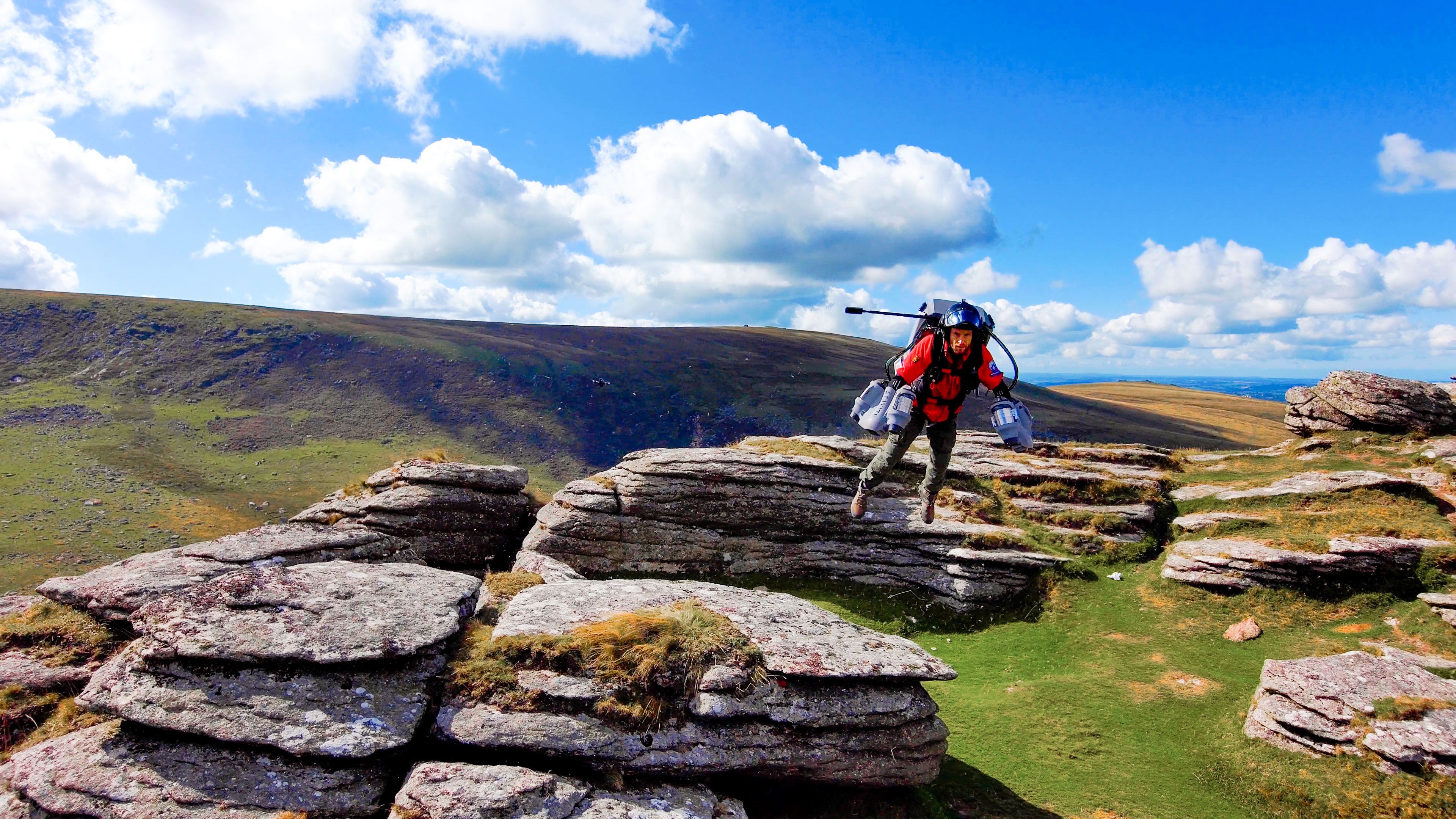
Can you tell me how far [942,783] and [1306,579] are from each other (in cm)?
1434

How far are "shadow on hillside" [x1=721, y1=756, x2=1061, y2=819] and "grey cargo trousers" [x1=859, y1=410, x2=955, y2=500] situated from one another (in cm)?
624

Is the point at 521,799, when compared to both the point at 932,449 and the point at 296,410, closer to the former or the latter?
the point at 932,449

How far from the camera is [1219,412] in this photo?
162 m

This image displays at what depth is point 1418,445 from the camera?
84.8 feet

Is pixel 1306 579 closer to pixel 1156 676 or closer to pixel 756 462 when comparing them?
pixel 1156 676

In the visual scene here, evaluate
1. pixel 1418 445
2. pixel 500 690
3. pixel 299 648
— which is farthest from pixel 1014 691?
pixel 1418 445

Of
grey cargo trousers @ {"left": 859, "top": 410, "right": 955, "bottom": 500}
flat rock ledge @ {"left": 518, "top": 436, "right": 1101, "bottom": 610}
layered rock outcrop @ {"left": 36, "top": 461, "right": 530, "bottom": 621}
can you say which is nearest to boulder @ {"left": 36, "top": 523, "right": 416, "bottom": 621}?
layered rock outcrop @ {"left": 36, "top": 461, "right": 530, "bottom": 621}

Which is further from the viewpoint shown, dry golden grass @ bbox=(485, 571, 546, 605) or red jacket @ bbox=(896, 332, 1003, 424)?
red jacket @ bbox=(896, 332, 1003, 424)

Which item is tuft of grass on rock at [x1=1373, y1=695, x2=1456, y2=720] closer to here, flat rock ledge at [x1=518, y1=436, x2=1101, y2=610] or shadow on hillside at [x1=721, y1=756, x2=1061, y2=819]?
shadow on hillside at [x1=721, y1=756, x2=1061, y2=819]

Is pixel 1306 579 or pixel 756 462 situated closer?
pixel 1306 579

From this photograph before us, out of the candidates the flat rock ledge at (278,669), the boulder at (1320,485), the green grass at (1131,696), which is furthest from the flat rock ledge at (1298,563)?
the flat rock ledge at (278,669)

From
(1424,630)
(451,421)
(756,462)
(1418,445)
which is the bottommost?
(451,421)

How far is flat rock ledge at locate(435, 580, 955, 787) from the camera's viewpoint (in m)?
9.16

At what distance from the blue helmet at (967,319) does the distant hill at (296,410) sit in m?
57.7
